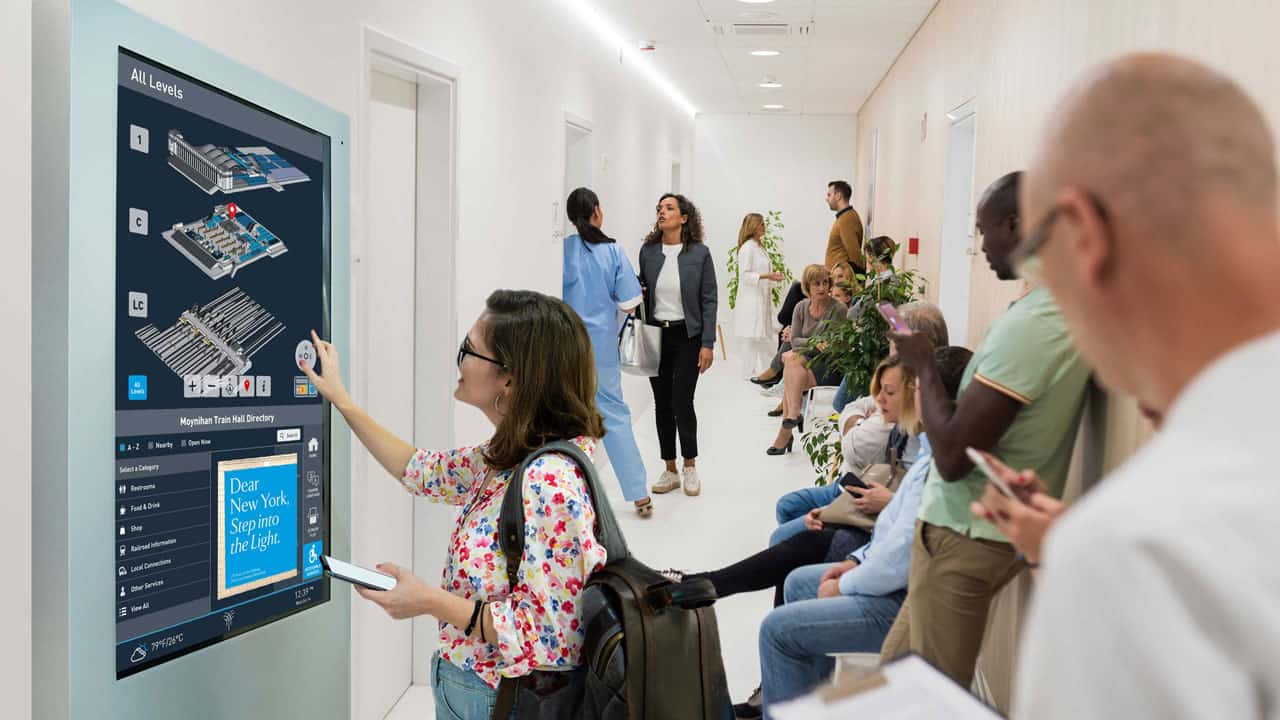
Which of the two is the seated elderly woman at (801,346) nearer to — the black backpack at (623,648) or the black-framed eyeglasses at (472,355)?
the black-framed eyeglasses at (472,355)

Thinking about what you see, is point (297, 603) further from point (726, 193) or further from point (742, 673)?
point (726, 193)

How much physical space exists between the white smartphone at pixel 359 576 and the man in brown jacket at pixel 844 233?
290 inches

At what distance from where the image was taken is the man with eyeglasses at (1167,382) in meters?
0.52

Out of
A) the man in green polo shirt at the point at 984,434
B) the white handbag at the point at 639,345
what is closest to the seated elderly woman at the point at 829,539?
the man in green polo shirt at the point at 984,434

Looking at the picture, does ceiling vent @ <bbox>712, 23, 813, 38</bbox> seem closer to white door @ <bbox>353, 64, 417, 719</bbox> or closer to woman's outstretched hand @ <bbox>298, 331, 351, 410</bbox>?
white door @ <bbox>353, 64, 417, 719</bbox>

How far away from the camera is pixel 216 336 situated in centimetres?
165

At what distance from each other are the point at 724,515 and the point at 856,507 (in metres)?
2.83

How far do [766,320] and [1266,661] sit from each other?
10.6m

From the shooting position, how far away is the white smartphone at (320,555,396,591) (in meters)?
1.71

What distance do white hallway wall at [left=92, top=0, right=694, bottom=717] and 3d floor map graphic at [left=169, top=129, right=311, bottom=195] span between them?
419mm

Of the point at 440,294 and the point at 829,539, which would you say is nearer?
the point at 829,539

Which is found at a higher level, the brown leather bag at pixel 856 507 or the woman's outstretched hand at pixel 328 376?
the woman's outstretched hand at pixel 328 376

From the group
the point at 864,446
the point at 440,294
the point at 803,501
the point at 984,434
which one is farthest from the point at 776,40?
the point at 984,434

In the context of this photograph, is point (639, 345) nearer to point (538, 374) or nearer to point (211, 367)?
point (538, 374)
